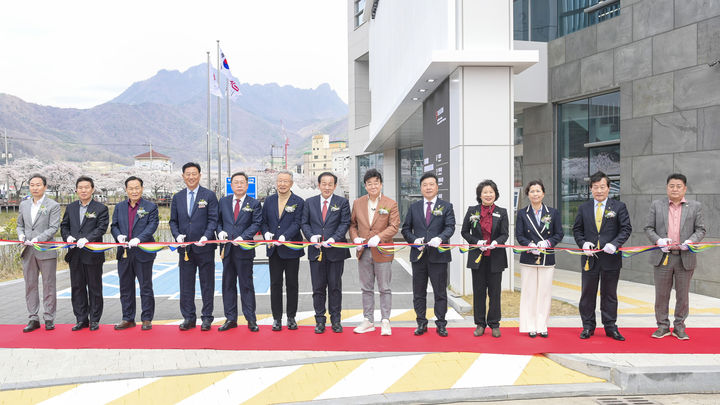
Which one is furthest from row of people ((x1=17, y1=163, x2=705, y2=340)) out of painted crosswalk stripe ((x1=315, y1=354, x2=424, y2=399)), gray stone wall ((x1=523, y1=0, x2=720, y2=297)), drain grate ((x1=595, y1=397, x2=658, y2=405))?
gray stone wall ((x1=523, y1=0, x2=720, y2=297))

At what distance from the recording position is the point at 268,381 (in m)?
4.80

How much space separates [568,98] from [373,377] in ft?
31.1

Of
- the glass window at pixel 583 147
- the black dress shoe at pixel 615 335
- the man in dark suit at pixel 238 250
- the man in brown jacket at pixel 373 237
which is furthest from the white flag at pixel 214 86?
the black dress shoe at pixel 615 335

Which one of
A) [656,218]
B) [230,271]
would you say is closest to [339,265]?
[230,271]

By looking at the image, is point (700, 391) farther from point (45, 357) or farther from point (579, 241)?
point (45, 357)

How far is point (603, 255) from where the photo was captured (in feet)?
19.7

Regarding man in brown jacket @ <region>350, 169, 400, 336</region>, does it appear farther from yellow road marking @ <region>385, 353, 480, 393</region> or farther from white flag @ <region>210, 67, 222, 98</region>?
white flag @ <region>210, 67, 222, 98</region>

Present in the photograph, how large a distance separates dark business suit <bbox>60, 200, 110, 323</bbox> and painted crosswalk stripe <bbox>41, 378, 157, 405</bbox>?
216 centimetres

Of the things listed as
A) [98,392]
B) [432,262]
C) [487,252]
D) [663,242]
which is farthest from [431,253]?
[98,392]

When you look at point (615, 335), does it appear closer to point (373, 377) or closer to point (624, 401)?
point (624, 401)

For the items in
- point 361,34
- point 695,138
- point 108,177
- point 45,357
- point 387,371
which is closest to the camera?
point 387,371

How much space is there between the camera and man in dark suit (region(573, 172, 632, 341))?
6.00 meters

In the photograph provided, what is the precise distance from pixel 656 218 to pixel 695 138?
4.08 meters

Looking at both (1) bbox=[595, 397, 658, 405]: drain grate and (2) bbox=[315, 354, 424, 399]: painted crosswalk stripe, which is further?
(2) bbox=[315, 354, 424, 399]: painted crosswalk stripe
